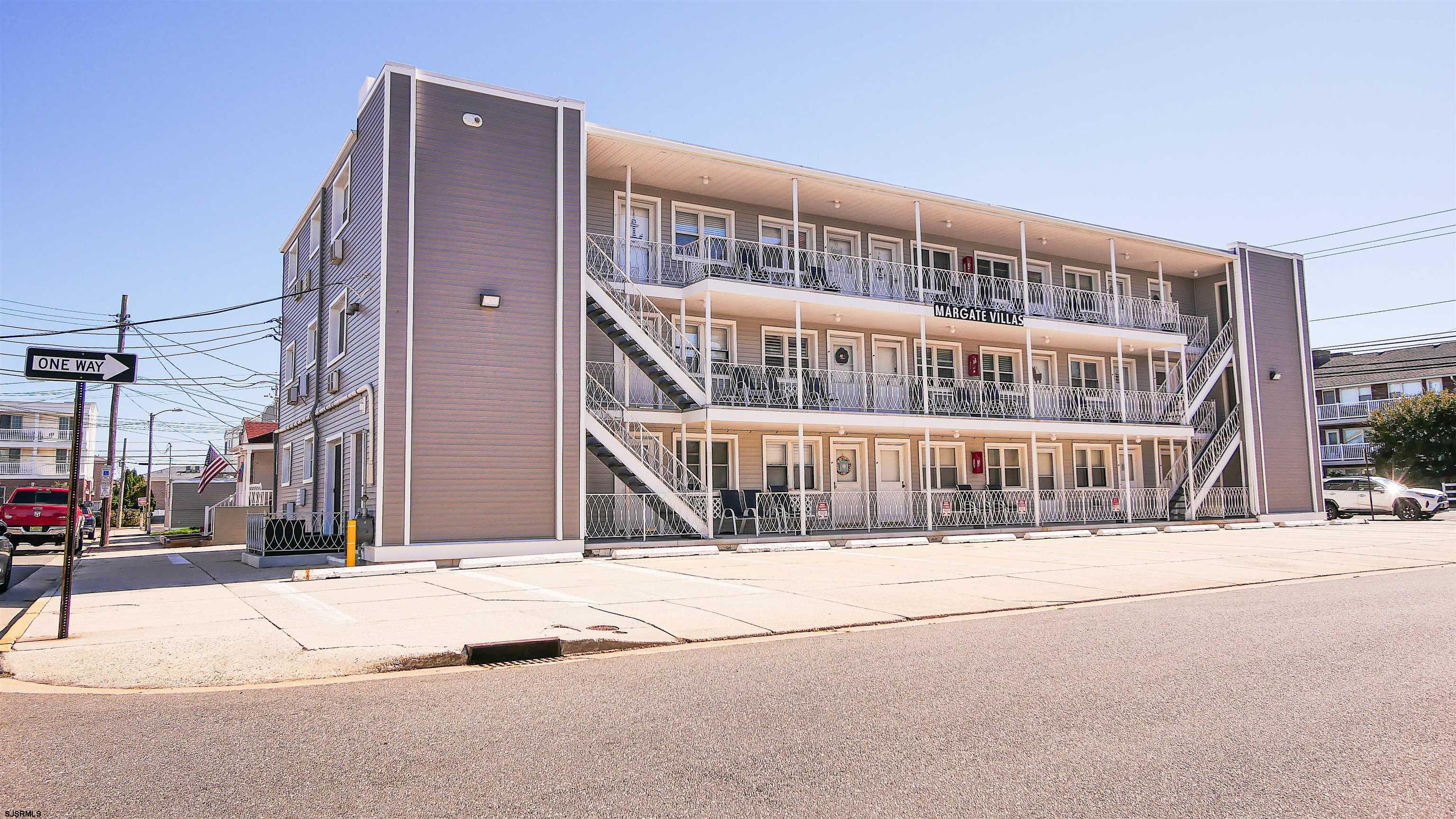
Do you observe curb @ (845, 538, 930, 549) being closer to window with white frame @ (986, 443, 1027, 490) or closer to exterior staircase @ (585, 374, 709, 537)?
exterior staircase @ (585, 374, 709, 537)

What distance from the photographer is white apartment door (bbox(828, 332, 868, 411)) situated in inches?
916

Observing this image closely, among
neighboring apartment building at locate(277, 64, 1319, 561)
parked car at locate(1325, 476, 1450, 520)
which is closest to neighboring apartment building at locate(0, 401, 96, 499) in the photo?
neighboring apartment building at locate(277, 64, 1319, 561)

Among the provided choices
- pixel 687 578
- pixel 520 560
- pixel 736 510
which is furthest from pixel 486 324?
pixel 736 510

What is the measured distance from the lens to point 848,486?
25.1m

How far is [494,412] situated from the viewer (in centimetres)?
1711

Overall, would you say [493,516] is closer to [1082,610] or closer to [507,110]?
[507,110]

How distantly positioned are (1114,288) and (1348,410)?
43.0 m

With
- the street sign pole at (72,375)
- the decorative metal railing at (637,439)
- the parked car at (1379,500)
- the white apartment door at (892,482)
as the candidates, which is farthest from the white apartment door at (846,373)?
the parked car at (1379,500)

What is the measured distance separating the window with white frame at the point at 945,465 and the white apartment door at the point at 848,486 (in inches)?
90.4

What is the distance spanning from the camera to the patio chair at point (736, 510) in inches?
831

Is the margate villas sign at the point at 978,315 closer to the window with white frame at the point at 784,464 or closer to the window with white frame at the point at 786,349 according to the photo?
the window with white frame at the point at 786,349

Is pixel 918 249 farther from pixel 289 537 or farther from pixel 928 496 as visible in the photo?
pixel 289 537

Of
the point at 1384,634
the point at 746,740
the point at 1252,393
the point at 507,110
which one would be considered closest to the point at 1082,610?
the point at 1384,634

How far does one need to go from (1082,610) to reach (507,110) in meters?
13.7
